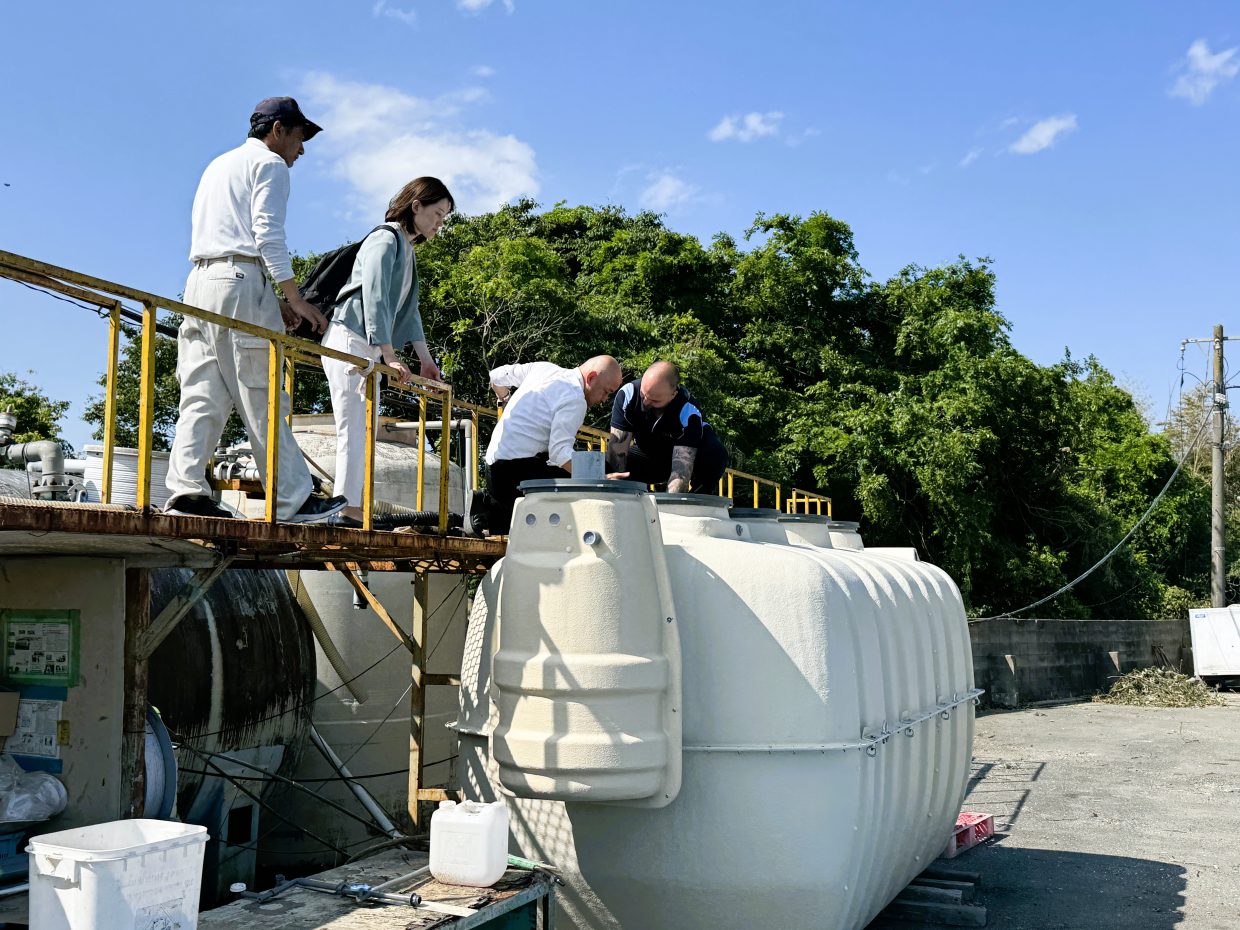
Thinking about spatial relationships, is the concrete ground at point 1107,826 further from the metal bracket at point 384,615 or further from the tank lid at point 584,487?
the tank lid at point 584,487

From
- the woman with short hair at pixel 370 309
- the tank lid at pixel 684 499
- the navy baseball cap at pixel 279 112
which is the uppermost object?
the navy baseball cap at pixel 279 112

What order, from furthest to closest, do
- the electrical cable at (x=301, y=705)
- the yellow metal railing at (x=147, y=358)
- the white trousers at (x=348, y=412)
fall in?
the electrical cable at (x=301, y=705)
the white trousers at (x=348, y=412)
the yellow metal railing at (x=147, y=358)

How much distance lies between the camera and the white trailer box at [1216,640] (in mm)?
24516

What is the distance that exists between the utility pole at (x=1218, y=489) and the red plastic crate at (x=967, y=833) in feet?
63.5

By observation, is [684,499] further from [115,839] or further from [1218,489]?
[1218,489]

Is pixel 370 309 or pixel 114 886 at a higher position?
pixel 370 309

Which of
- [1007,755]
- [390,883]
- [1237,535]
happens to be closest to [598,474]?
[390,883]

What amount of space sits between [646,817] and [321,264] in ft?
11.1

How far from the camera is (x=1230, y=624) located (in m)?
24.6

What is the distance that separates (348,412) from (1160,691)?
2100 cm

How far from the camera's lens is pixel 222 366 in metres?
5.09

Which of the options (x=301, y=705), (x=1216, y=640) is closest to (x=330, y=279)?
(x=301, y=705)

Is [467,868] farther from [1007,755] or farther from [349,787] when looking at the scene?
[1007,755]

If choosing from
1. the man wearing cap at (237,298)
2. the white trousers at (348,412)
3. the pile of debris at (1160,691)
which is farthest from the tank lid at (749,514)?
the pile of debris at (1160,691)
